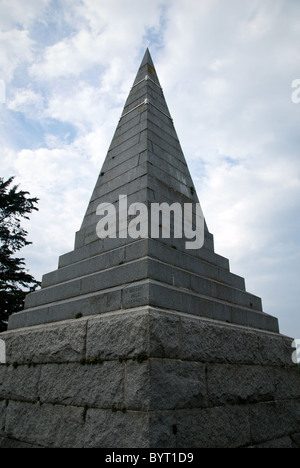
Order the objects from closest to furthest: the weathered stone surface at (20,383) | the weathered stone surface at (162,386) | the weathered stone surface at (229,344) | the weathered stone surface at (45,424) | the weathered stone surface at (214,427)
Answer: the weathered stone surface at (162,386)
the weathered stone surface at (214,427)
the weathered stone surface at (45,424)
the weathered stone surface at (229,344)
the weathered stone surface at (20,383)

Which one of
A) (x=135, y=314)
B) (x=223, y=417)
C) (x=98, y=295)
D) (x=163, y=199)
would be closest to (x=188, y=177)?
(x=163, y=199)

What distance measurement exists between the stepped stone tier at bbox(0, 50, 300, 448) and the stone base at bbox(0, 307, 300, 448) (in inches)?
0.5

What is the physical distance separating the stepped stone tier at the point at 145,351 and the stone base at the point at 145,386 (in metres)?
0.01

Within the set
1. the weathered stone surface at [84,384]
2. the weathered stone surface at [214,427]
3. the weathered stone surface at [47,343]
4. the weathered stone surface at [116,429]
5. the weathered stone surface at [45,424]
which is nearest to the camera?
the weathered stone surface at [116,429]

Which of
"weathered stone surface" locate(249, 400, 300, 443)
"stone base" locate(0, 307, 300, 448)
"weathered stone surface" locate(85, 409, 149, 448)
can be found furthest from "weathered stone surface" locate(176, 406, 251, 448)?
"weathered stone surface" locate(85, 409, 149, 448)

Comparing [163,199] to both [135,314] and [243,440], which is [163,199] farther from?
[243,440]

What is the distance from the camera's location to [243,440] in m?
3.41

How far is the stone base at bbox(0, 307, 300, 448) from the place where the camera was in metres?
2.82

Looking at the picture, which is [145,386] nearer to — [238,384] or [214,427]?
[214,427]

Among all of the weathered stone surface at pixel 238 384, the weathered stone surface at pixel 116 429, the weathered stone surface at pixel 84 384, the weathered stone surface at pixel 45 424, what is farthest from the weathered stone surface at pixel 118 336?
the weathered stone surface at pixel 238 384

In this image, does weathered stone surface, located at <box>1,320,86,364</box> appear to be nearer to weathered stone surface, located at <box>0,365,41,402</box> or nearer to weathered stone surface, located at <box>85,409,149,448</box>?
weathered stone surface, located at <box>0,365,41,402</box>

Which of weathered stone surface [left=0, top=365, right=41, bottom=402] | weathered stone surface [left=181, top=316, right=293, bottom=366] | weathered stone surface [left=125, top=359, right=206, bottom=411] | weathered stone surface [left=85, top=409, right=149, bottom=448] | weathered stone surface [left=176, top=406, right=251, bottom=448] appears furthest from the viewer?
weathered stone surface [left=0, top=365, right=41, bottom=402]

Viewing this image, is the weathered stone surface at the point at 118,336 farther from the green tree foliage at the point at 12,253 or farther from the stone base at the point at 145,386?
the green tree foliage at the point at 12,253

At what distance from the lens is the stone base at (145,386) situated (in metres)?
2.82
